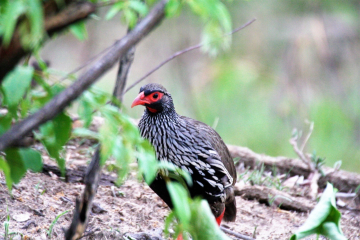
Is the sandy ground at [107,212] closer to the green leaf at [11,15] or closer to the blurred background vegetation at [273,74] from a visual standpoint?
the green leaf at [11,15]

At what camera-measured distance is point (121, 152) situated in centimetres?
147

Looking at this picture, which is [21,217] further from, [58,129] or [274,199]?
[274,199]

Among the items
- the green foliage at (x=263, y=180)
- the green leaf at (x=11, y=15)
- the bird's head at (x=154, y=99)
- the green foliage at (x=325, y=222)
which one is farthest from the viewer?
the green foliage at (x=263, y=180)

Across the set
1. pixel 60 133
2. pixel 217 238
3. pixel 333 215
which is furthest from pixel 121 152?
pixel 333 215

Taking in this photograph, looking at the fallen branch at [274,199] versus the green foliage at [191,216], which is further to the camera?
the fallen branch at [274,199]

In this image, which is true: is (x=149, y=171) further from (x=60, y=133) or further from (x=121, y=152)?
(x=60, y=133)

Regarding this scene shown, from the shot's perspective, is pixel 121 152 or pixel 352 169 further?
pixel 352 169

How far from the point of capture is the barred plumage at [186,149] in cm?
350

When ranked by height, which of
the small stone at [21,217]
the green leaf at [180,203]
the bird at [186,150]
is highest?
the bird at [186,150]

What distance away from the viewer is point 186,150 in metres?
3.52

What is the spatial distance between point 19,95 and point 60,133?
12.4 inches

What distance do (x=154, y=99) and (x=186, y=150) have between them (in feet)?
1.70

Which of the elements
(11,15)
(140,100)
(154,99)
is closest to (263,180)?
(154,99)

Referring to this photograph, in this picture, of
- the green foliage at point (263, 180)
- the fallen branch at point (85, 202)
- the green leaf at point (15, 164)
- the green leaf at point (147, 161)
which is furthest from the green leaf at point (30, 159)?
the green foliage at point (263, 180)
